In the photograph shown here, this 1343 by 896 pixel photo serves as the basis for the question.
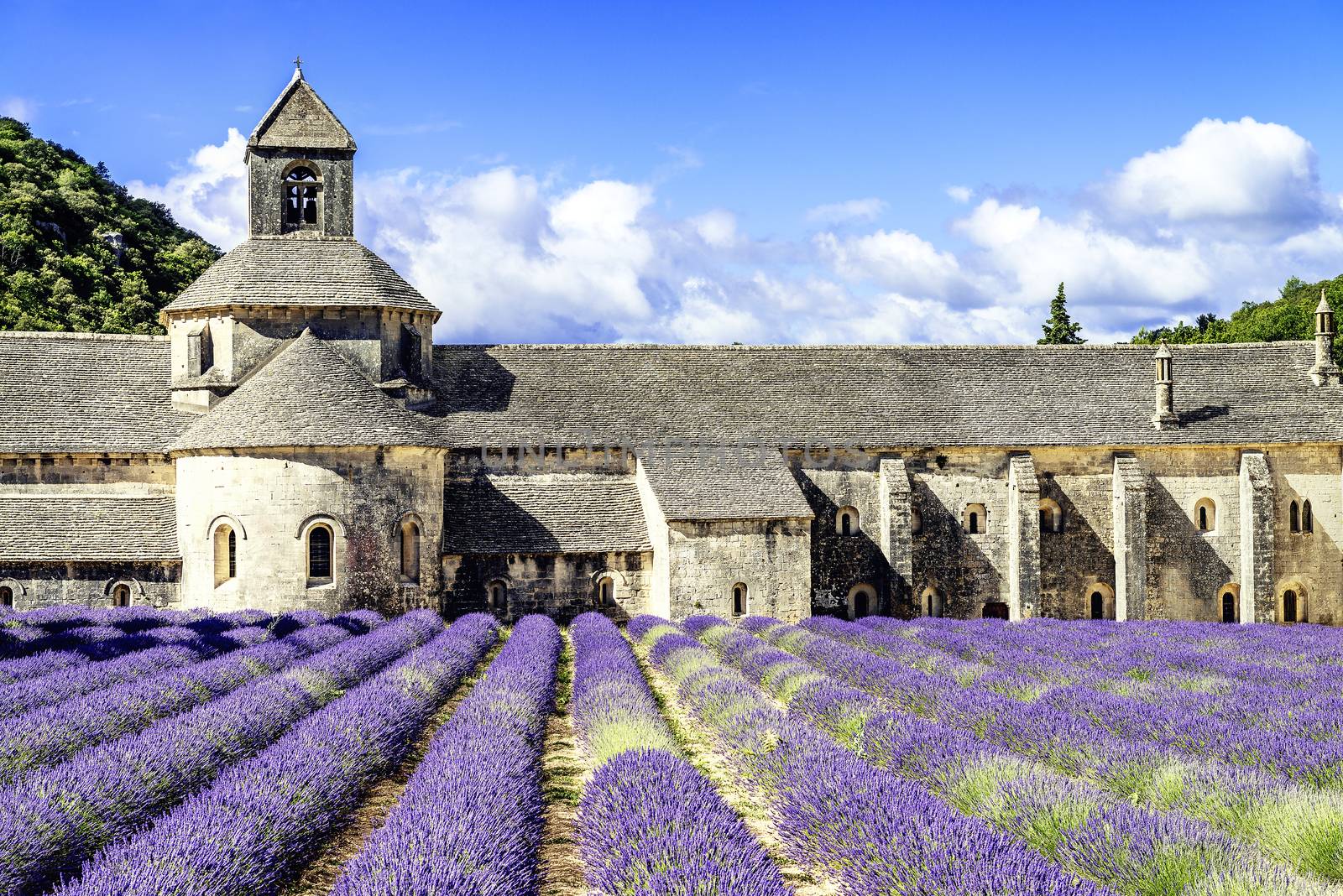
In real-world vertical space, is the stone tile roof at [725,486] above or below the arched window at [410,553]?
above

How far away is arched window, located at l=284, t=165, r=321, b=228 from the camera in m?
34.3

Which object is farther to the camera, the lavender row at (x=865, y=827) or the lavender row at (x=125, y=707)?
the lavender row at (x=125, y=707)

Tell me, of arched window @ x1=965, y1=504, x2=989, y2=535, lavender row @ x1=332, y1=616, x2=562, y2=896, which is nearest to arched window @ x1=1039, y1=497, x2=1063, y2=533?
arched window @ x1=965, y1=504, x2=989, y2=535

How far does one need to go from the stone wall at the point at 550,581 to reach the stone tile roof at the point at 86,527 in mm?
6989

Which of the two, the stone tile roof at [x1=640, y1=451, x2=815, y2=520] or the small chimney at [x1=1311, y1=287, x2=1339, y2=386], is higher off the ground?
the small chimney at [x1=1311, y1=287, x2=1339, y2=386]

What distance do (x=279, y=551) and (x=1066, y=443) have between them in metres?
21.5

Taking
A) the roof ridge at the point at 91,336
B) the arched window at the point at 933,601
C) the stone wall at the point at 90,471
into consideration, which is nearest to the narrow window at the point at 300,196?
the roof ridge at the point at 91,336

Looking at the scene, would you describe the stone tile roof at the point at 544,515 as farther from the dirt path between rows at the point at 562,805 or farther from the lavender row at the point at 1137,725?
the lavender row at the point at 1137,725

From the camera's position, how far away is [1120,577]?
1304 inches

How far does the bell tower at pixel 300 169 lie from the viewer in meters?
33.8

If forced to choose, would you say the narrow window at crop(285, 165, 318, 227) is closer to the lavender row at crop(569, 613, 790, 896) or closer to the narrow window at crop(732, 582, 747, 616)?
the narrow window at crop(732, 582, 747, 616)

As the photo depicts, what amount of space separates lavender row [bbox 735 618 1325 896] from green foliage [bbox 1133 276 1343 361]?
54.1 meters

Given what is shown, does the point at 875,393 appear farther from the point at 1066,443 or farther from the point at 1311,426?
the point at 1311,426

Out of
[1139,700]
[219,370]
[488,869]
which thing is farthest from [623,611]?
[488,869]
